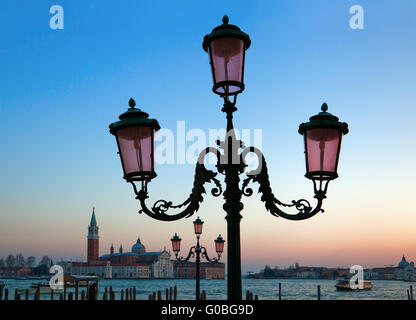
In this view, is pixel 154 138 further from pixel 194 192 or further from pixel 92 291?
pixel 92 291

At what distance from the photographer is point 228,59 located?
3557mm

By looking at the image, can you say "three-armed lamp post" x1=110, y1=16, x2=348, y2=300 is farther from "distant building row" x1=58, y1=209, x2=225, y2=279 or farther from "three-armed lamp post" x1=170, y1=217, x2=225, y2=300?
"distant building row" x1=58, y1=209, x2=225, y2=279

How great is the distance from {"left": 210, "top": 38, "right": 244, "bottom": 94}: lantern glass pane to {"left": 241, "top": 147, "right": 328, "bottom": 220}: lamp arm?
1.82 feet

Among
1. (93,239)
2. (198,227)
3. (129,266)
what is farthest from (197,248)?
(93,239)

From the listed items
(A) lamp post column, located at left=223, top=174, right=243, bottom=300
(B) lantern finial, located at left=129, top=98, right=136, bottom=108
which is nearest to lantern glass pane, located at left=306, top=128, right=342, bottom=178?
(A) lamp post column, located at left=223, top=174, right=243, bottom=300

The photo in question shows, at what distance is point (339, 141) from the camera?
3.56m

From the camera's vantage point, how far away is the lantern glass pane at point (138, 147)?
338cm

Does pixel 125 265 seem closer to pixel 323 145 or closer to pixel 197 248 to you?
pixel 197 248

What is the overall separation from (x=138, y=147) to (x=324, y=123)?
1.35 metres

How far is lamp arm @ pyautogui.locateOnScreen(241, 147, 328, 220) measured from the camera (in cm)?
353

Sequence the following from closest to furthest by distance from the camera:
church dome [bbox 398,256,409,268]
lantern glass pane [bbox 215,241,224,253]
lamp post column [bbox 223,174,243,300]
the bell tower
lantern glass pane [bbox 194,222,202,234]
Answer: lamp post column [bbox 223,174,243,300] < lantern glass pane [bbox 194,222,202,234] < lantern glass pane [bbox 215,241,224,253] < church dome [bbox 398,256,409,268] < the bell tower
